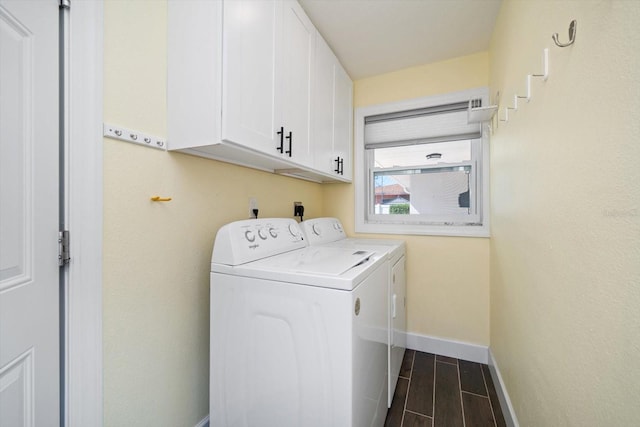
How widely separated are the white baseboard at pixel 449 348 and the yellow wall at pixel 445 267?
0.12 feet

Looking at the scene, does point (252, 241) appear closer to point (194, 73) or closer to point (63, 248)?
point (63, 248)

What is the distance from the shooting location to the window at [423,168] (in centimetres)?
203

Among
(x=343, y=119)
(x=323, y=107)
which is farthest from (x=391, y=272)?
(x=343, y=119)

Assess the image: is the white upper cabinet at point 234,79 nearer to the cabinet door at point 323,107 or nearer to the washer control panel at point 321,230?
the cabinet door at point 323,107

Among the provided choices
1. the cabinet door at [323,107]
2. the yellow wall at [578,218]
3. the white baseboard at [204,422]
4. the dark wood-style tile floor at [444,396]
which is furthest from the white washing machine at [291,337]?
the cabinet door at [323,107]

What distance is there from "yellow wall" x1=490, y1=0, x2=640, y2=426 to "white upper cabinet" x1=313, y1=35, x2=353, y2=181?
107cm

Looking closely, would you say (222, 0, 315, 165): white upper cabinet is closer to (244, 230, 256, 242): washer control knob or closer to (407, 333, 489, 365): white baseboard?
(244, 230, 256, 242): washer control knob

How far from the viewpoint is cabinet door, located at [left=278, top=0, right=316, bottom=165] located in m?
1.32

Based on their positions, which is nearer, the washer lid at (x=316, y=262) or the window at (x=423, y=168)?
the washer lid at (x=316, y=262)

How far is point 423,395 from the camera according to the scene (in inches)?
62.4

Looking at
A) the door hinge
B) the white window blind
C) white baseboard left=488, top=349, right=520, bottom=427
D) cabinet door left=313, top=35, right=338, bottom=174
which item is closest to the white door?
the door hinge

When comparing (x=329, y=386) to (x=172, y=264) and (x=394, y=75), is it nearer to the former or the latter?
(x=172, y=264)

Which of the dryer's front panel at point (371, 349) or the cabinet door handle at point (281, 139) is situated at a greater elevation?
the cabinet door handle at point (281, 139)

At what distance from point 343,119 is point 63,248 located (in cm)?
190
